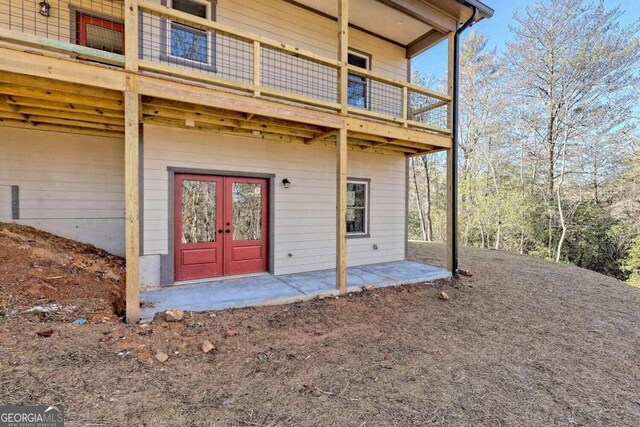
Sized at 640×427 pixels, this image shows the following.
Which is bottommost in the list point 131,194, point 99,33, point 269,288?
point 269,288

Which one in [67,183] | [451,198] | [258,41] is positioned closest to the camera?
Result: [258,41]

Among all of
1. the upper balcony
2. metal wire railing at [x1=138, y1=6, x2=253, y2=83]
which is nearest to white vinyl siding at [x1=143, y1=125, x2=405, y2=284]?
the upper balcony

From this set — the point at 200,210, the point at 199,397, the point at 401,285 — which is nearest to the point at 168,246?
the point at 200,210

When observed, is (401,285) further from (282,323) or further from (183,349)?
(183,349)

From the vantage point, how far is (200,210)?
575 centimetres

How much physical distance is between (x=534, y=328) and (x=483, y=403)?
7.88 feet

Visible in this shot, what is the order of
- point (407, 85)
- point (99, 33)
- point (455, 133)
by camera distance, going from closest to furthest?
point (99, 33)
point (407, 85)
point (455, 133)

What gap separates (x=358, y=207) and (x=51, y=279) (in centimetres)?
596

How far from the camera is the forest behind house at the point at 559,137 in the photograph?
12.2 m

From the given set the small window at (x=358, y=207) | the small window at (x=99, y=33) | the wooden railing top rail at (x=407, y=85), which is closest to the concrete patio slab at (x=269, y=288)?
the small window at (x=358, y=207)

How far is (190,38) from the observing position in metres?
5.39

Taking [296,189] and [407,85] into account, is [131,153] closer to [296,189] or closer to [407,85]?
[296,189]

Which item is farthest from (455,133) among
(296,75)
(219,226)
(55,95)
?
(55,95)

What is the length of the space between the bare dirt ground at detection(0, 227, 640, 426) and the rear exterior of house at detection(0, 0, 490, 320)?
0.96 meters
